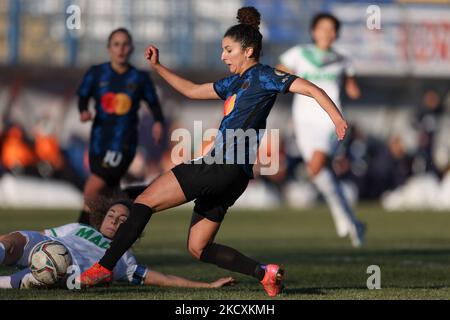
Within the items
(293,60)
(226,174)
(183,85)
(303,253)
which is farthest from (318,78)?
(226,174)

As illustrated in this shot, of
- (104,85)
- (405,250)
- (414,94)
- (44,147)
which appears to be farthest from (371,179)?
(104,85)

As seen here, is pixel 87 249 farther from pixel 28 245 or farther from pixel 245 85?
pixel 245 85

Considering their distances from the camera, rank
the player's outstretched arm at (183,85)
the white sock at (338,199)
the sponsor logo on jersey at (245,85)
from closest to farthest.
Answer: the sponsor logo on jersey at (245,85)
the player's outstretched arm at (183,85)
the white sock at (338,199)

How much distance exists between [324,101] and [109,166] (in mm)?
4933

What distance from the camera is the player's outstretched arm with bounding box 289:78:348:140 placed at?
285 inches

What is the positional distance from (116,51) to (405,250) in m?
3.99

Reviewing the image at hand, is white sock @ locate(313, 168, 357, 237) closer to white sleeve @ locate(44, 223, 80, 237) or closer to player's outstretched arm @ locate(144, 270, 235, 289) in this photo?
player's outstretched arm @ locate(144, 270, 235, 289)

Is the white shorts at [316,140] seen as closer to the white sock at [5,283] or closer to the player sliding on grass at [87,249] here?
the player sliding on grass at [87,249]

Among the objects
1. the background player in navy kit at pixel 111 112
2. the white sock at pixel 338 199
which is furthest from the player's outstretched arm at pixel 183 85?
the white sock at pixel 338 199

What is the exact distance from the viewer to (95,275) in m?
7.56

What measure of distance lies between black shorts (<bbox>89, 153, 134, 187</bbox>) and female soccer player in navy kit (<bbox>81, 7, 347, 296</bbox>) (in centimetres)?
372

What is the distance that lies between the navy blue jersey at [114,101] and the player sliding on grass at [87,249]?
3.34 meters

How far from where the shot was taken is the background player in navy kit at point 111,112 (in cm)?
1190
